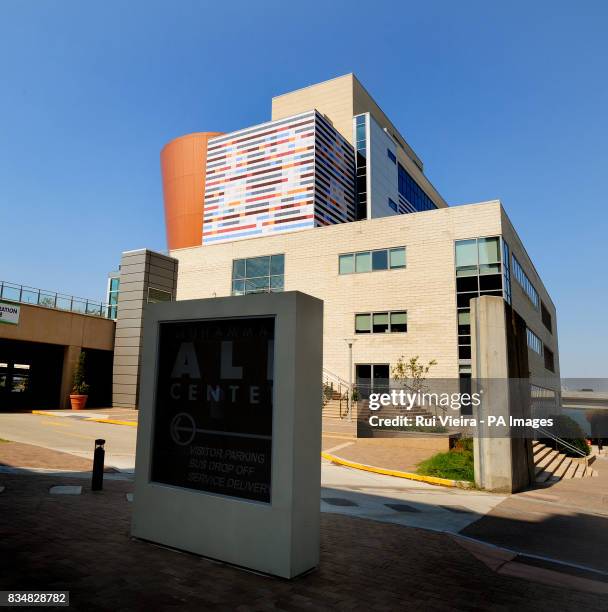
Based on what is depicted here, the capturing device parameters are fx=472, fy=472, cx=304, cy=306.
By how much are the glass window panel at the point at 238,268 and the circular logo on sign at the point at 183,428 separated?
108 feet

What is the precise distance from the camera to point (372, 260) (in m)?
33.6

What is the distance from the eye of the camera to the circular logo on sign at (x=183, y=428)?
615 centimetres

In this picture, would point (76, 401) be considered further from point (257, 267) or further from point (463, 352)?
point (463, 352)

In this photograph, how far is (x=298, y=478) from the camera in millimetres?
5223

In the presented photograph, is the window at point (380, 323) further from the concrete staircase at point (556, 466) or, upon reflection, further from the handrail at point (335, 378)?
the concrete staircase at point (556, 466)

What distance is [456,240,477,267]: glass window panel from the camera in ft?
98.7

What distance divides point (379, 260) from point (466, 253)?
591cm

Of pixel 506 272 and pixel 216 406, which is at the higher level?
pixel 506 272

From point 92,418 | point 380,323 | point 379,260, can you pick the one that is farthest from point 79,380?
point 379,260

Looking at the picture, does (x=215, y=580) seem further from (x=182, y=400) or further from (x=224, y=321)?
(x=224, y=321)

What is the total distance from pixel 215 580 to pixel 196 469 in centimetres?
139

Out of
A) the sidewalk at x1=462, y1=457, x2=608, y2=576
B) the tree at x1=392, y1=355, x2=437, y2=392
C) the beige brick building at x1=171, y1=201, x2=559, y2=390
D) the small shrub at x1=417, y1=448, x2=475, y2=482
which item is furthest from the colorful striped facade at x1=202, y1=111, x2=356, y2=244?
the sidewalk at x1=462, y1=457, x2=608, y2=576

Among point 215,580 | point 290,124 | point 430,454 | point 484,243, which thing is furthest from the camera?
point 290,124

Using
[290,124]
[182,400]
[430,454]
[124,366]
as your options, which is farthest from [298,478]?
[290,124]
